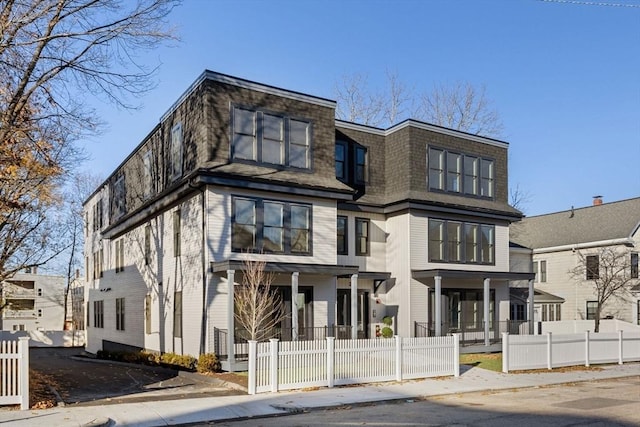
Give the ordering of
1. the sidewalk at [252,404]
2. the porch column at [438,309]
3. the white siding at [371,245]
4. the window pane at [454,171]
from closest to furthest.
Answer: the sidewalk at [252,404]
the porch column at [438,309]
the white siding at [371,245]
the window pane at [454,171]

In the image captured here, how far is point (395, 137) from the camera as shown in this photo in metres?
26.1

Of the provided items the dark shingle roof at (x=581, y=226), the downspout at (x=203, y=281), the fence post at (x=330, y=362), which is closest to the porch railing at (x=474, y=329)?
the downspout at (x=203, y=281)

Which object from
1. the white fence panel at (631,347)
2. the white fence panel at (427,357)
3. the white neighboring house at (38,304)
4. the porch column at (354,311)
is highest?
the porch column at (354,311)

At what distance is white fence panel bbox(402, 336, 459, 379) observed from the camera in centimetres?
1652

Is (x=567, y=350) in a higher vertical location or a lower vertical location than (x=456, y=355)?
lower

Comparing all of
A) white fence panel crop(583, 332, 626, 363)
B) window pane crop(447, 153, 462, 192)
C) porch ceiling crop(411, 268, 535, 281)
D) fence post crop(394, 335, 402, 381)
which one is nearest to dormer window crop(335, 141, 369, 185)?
window pane crop(447, 153, 462, 192)

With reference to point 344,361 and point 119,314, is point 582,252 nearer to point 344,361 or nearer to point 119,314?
point 119,314

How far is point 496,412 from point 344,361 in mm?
4393

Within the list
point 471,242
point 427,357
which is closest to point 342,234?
point 471,242

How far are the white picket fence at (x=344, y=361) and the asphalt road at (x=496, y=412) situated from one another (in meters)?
2.08

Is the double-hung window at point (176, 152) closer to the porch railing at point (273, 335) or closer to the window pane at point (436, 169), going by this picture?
the porch railing at point (273, 335)

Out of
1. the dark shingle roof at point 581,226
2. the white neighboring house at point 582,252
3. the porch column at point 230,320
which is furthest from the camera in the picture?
the dark shingle roof at point 581,226

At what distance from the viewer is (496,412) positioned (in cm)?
1196

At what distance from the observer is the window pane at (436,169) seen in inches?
1029
